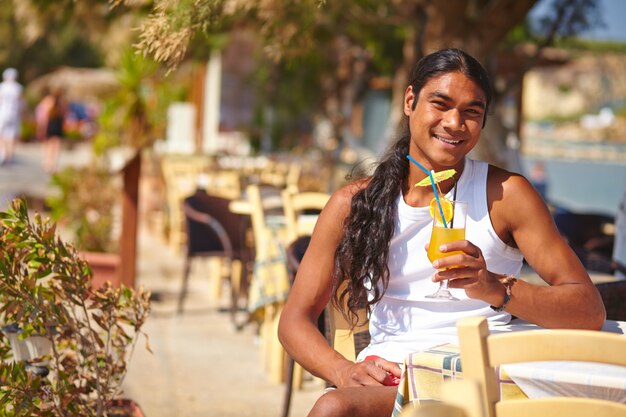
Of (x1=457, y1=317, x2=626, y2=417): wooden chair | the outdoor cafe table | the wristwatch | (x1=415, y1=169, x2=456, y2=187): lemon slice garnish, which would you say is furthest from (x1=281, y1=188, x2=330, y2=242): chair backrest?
(x1=457, y1=317, x2=626, y2=417): wooden chair

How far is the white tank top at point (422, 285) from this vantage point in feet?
7.95

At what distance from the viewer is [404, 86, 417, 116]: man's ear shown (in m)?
2.60

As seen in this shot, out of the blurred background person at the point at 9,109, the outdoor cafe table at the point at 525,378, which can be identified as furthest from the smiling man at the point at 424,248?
the blurred background person at the point at 9,109

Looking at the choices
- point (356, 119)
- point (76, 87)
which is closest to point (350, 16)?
point (356, 119)

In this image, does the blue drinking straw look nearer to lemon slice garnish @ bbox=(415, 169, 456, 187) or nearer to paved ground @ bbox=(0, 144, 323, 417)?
lemon slice garnish @ bbox=(415, 169, 456, 187)

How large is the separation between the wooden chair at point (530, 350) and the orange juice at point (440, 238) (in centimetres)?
59

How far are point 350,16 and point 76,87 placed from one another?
83.6 feet

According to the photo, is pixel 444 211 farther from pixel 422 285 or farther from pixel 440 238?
pixel 422 285

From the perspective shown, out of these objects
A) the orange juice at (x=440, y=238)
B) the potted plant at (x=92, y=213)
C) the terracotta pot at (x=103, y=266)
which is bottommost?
the terracotta pot at (x=103, y=266)

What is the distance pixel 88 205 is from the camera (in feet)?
26.4

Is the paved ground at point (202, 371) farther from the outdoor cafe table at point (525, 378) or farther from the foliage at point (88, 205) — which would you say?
the outdoor cafe table at point (525, 378)

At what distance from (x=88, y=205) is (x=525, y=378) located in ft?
21.6

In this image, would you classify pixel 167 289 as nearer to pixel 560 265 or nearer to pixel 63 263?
pixel 63 263

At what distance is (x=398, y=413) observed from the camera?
A: 2.00m
